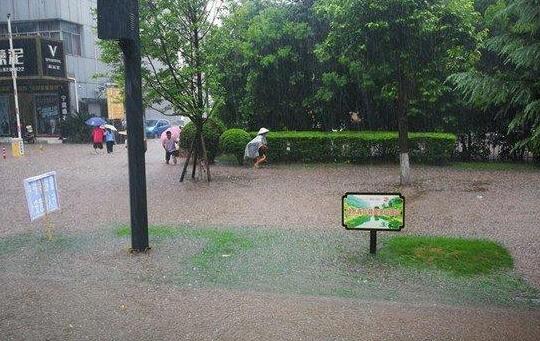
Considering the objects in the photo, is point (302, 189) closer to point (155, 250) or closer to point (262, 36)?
point (155, 250)

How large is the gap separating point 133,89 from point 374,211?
3892 mm

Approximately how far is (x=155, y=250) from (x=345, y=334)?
386 centimetres

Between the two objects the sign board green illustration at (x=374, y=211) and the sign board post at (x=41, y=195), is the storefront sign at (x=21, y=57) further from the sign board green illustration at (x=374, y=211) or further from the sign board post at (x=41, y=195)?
the sign board green illustration at (x=374, y=211)

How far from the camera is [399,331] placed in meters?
5.08

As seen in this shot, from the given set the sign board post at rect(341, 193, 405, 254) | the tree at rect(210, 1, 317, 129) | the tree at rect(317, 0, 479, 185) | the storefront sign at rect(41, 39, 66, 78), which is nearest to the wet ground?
the sign board post at rect(341, 193, 405, 254)

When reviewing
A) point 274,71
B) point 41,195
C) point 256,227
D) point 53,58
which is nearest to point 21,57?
point 53,58

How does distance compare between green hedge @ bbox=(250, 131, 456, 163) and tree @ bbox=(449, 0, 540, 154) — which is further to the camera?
green hedge @ bbox=(250, 131, 456, 163)

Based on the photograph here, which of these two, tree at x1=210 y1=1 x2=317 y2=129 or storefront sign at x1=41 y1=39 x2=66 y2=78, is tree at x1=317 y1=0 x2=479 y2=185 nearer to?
tree at x1=210 y1=1 x2=317 y2=129

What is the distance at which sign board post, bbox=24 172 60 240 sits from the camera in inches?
326

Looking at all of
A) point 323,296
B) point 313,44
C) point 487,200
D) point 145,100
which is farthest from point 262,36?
point 323,296

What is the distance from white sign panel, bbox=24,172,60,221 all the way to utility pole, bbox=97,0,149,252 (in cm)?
187

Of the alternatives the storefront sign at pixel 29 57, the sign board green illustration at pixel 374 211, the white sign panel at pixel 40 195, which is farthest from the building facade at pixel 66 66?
the sign board green illustration at pixel 374 211

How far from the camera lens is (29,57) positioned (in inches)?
1334

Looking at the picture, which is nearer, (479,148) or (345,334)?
(345,334)
